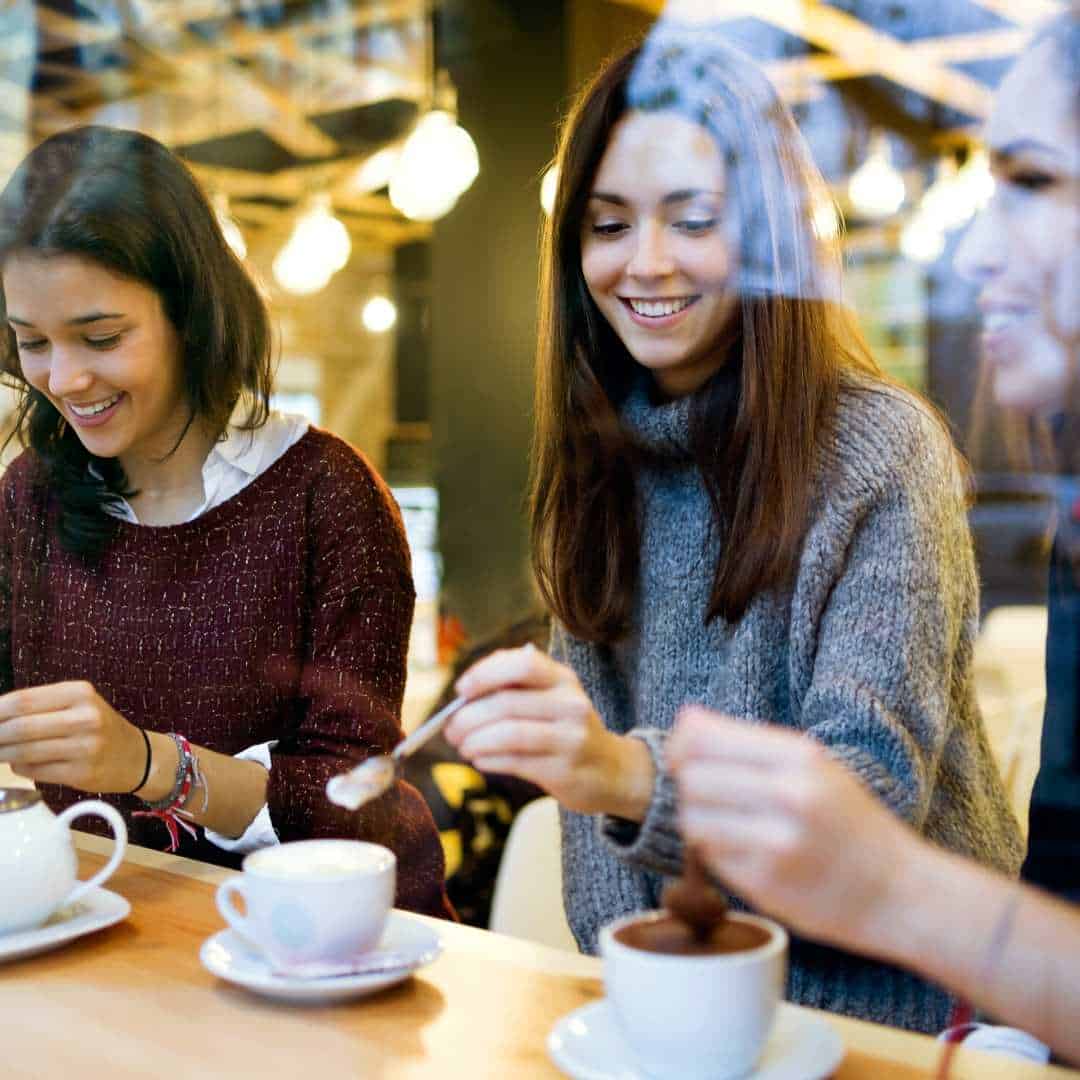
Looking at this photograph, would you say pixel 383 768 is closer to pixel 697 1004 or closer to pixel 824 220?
pixel 697 1004

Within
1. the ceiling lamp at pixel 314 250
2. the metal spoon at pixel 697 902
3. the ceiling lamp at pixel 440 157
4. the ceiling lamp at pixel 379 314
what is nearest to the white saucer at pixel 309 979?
the metal spoon at pixel 697 902

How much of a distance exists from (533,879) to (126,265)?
2.52ft

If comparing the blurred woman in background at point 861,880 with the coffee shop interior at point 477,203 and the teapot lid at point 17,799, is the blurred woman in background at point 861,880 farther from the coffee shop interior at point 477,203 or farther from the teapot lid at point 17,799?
the teapot lid at point 17,799

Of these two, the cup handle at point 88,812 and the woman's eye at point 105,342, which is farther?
the woman's eye at point 105,342

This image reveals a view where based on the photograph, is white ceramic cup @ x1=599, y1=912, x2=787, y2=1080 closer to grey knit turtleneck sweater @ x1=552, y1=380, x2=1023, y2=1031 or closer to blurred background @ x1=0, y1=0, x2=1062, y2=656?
grey knit turtleneck sweater @ x1=552, y1=380, x2=1023, y2=1031

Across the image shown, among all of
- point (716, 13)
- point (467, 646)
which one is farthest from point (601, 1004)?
point (467, 646)

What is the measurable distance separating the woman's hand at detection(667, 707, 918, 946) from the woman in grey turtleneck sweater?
0.85 feet

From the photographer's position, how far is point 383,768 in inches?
35.3

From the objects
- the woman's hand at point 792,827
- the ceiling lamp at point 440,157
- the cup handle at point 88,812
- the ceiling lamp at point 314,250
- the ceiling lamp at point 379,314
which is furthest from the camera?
the ceiling lamp at point 379,314

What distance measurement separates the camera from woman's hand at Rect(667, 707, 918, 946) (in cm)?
56

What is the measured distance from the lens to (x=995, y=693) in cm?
111

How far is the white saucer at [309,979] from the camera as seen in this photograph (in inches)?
30.0

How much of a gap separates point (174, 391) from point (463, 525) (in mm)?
1709

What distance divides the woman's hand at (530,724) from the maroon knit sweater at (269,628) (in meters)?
0.46
